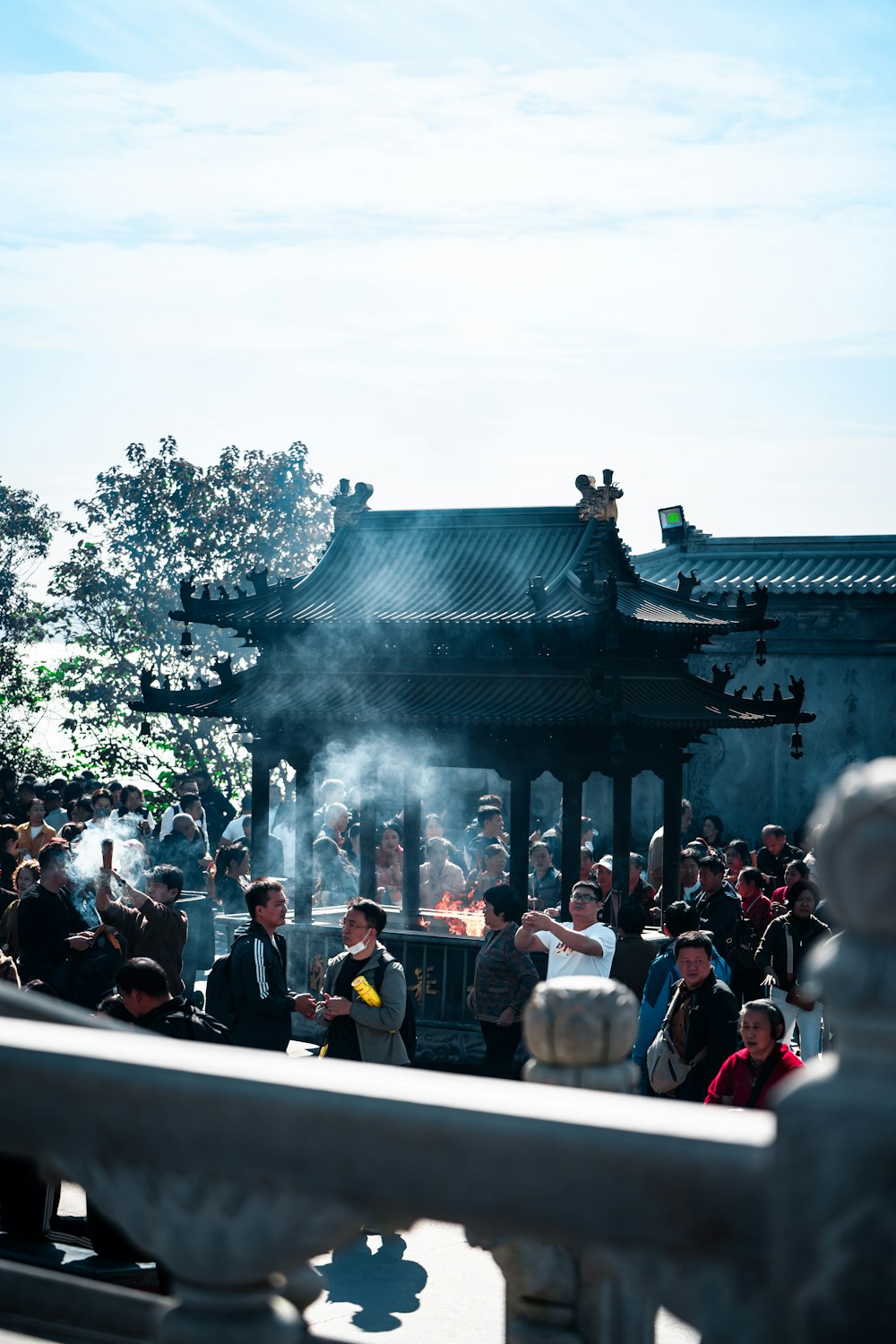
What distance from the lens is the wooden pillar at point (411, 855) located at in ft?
42.5

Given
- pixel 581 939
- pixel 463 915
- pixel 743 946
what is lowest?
pixel 463 915

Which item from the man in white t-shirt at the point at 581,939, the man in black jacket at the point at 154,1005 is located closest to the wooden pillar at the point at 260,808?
the man in white t-shirt at the point at 581,939

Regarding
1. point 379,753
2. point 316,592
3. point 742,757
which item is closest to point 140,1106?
point 379,753

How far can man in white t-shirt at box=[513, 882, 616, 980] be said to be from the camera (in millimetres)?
8008

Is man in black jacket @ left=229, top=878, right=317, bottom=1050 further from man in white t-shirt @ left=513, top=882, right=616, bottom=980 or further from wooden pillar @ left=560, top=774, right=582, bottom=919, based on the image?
wooden pillar @ left=560, top=774, right=582, bottom=919

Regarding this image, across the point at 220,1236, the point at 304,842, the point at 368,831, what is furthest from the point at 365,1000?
the point at 304,842

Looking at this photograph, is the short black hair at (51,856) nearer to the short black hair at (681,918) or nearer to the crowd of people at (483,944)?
the crowd of people at (483,944)

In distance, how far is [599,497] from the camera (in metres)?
13.0

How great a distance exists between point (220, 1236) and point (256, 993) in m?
5.64

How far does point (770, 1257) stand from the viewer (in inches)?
58.3

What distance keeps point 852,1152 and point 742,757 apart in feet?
68.4

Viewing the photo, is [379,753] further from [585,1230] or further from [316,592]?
[585,1230]

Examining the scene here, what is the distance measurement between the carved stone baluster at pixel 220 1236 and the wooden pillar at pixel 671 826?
446 inches

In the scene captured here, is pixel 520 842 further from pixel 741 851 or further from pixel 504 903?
pixel 504 903
